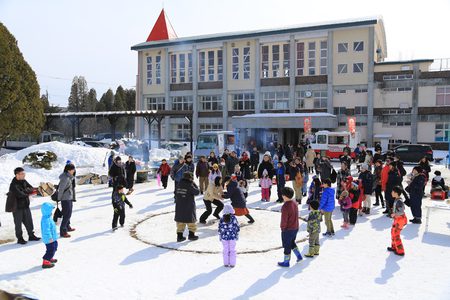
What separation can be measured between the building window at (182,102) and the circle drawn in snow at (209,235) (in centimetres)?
3750

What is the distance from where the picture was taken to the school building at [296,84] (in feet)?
119

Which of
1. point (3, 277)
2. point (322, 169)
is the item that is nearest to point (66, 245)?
point (3, 277)

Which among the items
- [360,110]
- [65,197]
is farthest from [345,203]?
[360,110]

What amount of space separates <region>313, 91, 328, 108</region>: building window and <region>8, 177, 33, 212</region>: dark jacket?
35.5m

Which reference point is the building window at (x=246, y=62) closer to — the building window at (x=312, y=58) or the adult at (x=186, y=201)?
the building window at (x=312, y=58)

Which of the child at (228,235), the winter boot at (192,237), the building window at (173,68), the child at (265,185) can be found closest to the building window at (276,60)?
the building window at (173,68)

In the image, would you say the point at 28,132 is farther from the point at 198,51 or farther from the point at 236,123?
the point at 198,51

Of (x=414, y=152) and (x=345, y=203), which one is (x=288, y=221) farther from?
(x=414, y=152)

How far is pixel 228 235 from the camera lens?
692 centimetres

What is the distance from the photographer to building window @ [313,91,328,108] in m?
40.0

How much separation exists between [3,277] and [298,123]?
31.6 metres

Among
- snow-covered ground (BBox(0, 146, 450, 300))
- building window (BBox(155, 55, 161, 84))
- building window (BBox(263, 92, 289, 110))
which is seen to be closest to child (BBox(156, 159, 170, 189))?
snow-covered ground (BBox(0, 146, 450, 300))

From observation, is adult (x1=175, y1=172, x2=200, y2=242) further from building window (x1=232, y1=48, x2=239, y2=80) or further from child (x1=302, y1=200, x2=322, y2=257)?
building window (x1=232, y1=48, x2=239, y2=80)

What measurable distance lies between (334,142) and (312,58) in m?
15.3
